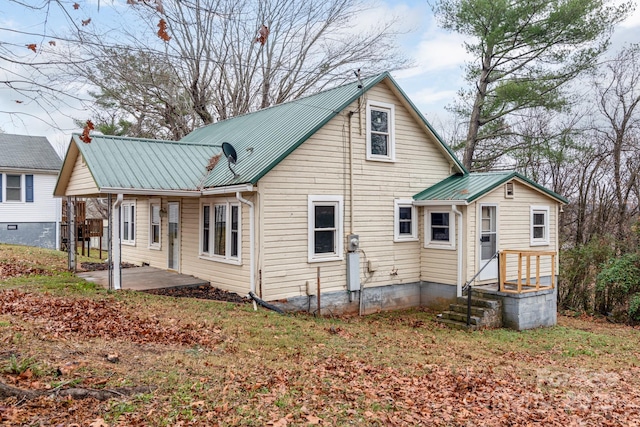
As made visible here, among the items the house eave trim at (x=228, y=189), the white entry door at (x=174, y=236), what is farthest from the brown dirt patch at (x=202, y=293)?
the house eave trim at (x=228, y=189)

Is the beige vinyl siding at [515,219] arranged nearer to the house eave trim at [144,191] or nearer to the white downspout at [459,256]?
the white downspout at [459,256]

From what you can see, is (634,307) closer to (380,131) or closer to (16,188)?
(380,131)

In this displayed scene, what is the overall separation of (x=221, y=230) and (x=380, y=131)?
5.26 m

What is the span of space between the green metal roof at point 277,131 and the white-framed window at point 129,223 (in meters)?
5.00

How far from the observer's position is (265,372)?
666 centimetres

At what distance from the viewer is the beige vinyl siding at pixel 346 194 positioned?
38.4 feet

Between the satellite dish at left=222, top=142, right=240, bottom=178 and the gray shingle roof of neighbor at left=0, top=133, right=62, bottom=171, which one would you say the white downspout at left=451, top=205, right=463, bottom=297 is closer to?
the satellite dish at left=222, top=142, right=240, bottom=178

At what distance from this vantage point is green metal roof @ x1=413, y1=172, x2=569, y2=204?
13.3 m

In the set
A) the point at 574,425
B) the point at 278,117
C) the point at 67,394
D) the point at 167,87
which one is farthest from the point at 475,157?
the point at 67,394

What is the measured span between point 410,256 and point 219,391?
380 inches

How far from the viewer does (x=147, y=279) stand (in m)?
13.9

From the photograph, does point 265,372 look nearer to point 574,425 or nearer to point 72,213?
point 574,425

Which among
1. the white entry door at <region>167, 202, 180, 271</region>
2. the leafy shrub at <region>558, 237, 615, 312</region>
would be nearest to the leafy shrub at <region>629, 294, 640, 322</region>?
the leafy shrub at <region>558, 237, 615, 312</region>

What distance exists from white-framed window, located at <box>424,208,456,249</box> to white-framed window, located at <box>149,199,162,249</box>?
8808 mm
